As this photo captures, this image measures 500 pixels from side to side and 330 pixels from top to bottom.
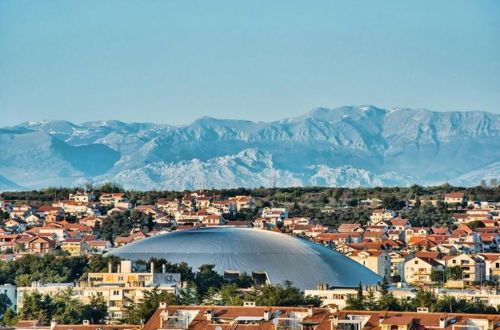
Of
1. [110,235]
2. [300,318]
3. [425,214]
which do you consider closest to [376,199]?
[425,214]

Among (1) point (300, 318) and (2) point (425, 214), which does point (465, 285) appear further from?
(2) point (425, 214)

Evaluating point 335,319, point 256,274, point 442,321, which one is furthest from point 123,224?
point 442,321

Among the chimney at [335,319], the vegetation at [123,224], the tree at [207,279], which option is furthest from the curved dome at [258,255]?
the vegetation at [123,224]

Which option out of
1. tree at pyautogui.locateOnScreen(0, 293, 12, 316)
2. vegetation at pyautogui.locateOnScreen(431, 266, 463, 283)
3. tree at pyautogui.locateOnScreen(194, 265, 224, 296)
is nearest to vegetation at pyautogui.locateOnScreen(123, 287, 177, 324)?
tree at pyautogui.locateOnScreen(0, 293, 12, 316)

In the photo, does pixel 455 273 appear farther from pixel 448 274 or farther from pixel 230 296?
pixel 230 296

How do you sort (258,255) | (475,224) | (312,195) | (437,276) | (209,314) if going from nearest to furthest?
(209,314)
(258,255)
(437,276)
(475,224)
(312,195)

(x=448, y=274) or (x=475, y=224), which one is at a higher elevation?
(x=475, y=224)

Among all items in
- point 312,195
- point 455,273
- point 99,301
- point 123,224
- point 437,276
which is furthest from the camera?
point 312,195

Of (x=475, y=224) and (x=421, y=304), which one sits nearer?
(x=421, y=304)

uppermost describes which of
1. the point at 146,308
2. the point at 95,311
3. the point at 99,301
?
the point at 99,301
